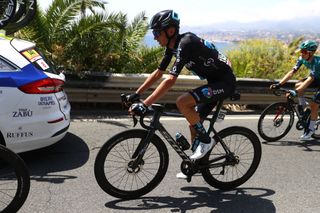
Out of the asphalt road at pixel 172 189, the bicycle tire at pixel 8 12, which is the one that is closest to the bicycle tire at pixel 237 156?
the asphalt road at pixel 172 189

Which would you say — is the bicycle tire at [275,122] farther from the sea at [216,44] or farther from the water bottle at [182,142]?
the sea at [216,44]

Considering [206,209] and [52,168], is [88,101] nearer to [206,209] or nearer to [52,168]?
[52,168]

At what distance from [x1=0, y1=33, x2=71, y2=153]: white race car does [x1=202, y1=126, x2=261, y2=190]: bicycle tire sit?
2010mm

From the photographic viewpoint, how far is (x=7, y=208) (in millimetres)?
4117

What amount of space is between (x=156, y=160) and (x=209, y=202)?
2.47ft

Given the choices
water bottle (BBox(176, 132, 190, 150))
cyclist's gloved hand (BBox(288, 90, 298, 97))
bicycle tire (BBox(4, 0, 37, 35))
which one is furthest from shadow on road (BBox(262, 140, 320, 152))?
bicycle tire (BBox(4, 0, 37, 35))

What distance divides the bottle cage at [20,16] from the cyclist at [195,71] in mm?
4885

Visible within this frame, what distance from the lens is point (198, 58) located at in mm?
4676

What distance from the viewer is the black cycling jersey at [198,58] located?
4.49 metres

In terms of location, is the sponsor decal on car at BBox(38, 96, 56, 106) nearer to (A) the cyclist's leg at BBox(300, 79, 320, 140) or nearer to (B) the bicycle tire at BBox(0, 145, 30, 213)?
(B) the bicycle tire at BBox(0, 145, 30, 213)

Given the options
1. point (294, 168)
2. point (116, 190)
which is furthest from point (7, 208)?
point (294, 168)

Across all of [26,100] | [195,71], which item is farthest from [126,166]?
[26,100]

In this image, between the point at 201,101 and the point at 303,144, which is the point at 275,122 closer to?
the point at 303,144

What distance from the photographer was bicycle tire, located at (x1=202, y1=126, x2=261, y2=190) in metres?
5.08
